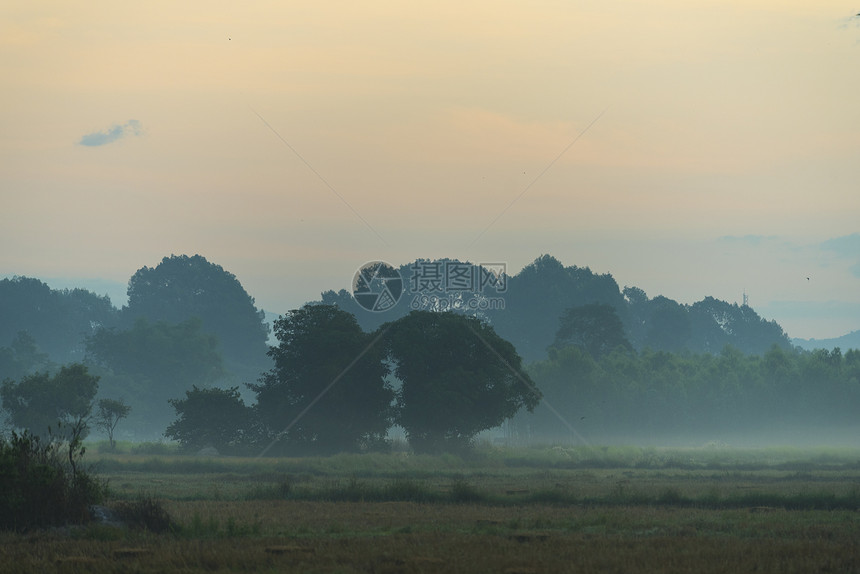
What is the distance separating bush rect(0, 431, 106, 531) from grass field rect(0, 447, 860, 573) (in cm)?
114

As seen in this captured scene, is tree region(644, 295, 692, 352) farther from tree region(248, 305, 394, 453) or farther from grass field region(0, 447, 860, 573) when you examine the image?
grass field region(0, 447, 860, 573)

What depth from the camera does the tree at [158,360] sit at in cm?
14300

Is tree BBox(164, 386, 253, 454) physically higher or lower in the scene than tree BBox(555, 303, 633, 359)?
lower

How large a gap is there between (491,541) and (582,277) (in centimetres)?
17535

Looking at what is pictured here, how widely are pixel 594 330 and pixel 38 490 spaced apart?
129640mm

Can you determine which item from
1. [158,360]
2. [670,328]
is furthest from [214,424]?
[670,328]

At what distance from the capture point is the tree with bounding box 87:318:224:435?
143000mm

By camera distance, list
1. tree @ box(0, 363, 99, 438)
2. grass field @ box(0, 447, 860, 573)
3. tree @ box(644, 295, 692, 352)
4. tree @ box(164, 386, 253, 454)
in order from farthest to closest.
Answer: tree @ box(644, 295, 692, 352), tree @ box(0, 363, 99, 438), tree @ box(164, 386, 253, 454), grass field @ box(0, 447, 860, 573)

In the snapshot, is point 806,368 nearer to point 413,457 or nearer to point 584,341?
point 584,341

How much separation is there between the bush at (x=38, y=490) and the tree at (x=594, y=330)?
127 metres

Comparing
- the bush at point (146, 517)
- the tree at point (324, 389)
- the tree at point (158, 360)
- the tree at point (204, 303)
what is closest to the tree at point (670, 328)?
the tree at point (204, 303)

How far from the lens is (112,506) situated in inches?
1216

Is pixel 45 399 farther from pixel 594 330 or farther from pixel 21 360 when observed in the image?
pixel 594 330

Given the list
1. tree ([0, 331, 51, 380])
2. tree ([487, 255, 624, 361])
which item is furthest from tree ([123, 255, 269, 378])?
tree ([487, 255, 624, 361])
